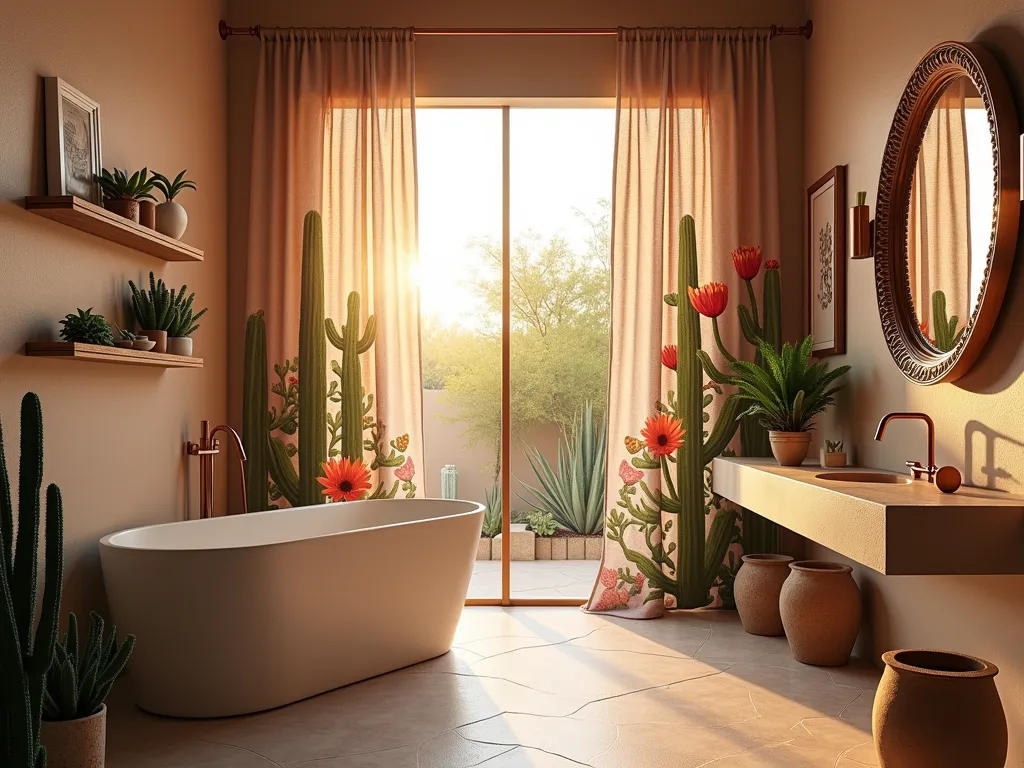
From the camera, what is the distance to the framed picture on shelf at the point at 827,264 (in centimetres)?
403

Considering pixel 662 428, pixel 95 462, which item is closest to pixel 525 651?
pixel 662 428

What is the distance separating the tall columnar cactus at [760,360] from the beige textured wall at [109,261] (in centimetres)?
260

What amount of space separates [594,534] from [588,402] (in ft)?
3.36

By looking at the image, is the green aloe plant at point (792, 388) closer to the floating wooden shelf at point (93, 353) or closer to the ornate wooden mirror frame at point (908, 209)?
the ornate wooden mirror frame at point (908, 209)

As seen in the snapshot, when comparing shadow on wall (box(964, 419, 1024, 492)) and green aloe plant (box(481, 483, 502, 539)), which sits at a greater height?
shadow on wall (box(964, 419, 1024, 492))

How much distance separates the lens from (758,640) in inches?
159

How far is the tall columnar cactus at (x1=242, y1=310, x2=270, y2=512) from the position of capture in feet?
15.0

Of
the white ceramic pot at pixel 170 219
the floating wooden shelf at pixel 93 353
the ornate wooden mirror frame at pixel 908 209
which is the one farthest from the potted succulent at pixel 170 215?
the ornate wooden mirror frame at pixel 908 209

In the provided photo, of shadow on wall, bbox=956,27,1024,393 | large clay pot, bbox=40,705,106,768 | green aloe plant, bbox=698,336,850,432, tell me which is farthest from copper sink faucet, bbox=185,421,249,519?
shadow on wall, bbox=956,27,1024,393

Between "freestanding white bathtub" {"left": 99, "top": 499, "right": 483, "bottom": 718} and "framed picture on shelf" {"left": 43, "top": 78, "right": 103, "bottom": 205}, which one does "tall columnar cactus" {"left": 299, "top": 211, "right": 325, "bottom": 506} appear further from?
"framed picture on shelf" {"left": 43, "top": 78, "right": 103, "bottom": 205}

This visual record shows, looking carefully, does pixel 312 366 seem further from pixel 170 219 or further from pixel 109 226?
pixel 109 226

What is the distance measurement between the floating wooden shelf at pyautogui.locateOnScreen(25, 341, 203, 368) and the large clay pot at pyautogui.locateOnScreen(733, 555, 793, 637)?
2645 mm

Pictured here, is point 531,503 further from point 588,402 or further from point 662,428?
point 662,428

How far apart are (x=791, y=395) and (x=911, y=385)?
664 millimetres
